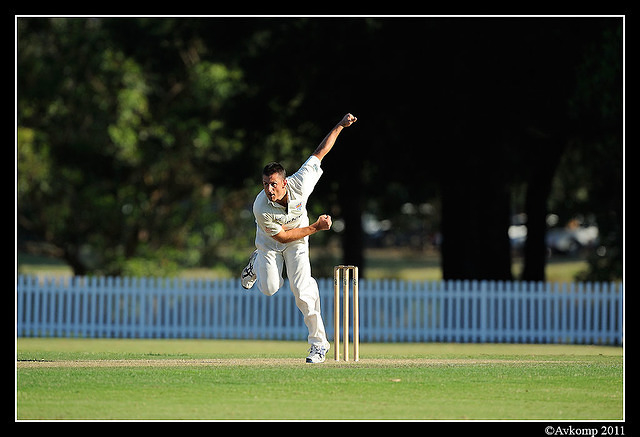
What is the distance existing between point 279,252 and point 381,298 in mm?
9053

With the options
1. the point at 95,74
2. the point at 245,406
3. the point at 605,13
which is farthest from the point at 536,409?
the point at 95,74

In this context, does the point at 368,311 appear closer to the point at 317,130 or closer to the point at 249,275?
the point at 317,130

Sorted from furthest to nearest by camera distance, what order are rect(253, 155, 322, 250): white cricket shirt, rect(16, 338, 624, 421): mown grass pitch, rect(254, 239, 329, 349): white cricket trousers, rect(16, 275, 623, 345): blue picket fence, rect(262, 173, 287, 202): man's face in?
rect(16, 275, 623, 345): blue picket fence
rect(254, 239, 329, 349): white cricket trousers
rect(253, 155, 322, 250): white cricket shirt
rect(262, 173, 287, 202): man's face
rect(16, 338, 624, 421): mown grass pitch

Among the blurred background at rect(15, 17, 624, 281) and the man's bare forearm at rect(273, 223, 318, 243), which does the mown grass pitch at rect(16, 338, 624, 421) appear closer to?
the man's bare forearm at rect(273, 223, 318, 243)

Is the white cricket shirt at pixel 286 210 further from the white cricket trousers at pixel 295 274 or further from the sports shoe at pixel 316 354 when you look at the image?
the sports shoe at pixel 316 354

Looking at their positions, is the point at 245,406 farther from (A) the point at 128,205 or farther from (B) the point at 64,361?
(A) the point at 128,205

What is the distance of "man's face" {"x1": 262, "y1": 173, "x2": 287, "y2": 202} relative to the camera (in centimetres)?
950

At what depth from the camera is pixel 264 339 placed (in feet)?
62.7

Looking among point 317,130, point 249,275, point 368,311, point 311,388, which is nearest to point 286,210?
point 249,275

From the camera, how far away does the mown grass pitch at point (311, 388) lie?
8.40 metres

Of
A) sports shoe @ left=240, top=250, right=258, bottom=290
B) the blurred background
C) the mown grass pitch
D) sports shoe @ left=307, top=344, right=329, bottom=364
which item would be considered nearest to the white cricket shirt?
sports shoe @ left=240, top=250, right=258, bottom=290

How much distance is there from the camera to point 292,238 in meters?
9.80

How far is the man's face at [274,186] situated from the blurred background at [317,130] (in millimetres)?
9179

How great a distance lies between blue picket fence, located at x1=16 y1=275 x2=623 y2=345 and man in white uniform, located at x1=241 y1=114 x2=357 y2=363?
8508 mm
